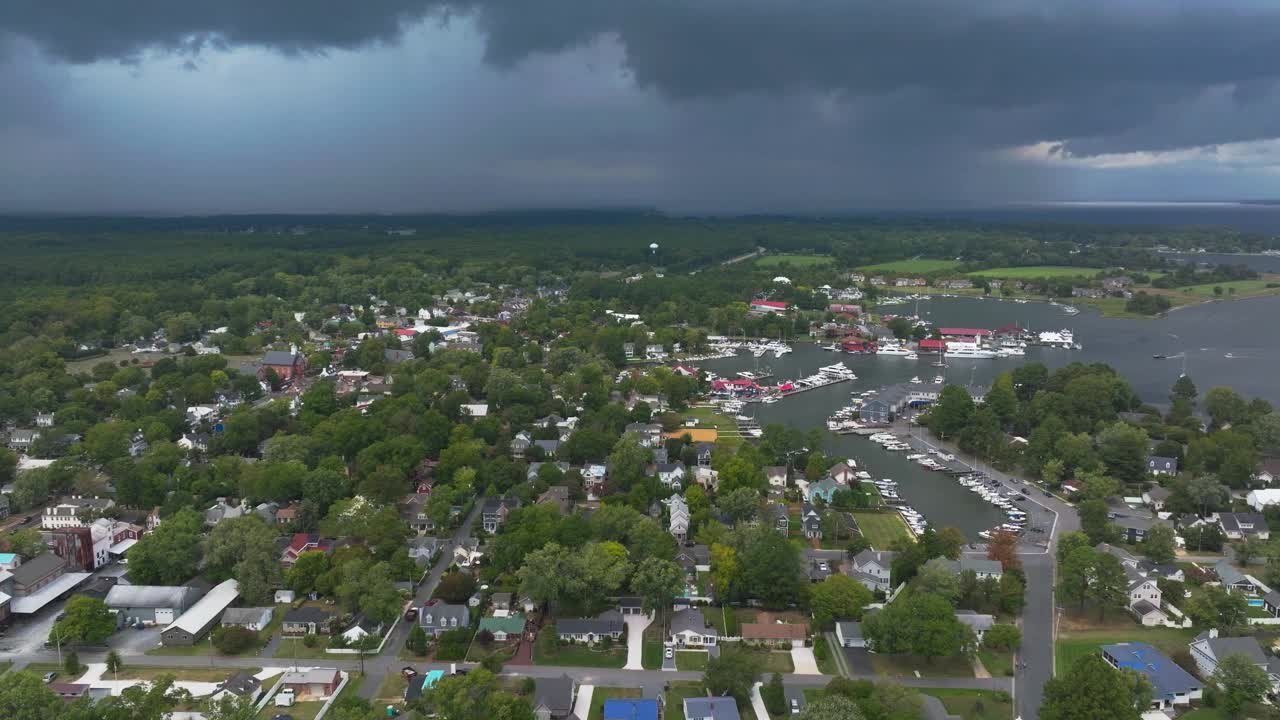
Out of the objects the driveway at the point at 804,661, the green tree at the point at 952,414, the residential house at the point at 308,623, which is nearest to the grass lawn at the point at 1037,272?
the green tree at the point at 952,414

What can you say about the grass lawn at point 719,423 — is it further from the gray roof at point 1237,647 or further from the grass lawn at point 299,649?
the grass lawn at point 299,649

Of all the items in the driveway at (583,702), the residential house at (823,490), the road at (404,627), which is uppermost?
the residential house at (823,490)

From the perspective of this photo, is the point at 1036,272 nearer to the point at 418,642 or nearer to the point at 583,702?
the point at 583,702

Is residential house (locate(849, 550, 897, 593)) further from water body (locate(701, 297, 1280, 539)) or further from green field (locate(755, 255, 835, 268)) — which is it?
green field (locate(755, 255, 835, 268))

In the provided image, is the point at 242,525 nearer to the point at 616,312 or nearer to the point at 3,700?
the point at 3,700

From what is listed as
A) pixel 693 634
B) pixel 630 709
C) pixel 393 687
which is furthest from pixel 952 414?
pixel 393 687

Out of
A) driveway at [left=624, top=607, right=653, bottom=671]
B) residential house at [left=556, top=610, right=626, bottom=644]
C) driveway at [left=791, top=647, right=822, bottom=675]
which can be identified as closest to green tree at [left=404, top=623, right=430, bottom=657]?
residential house at [left=556, top=610, right=626, bottom=644]
